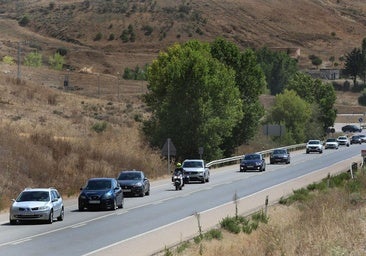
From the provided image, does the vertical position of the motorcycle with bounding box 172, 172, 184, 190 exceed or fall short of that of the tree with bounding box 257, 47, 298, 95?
it falls short

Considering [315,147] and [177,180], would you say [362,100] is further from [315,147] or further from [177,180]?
[177,180]

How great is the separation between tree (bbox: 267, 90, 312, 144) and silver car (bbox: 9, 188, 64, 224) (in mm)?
87009

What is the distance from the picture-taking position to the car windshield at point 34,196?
30172mm

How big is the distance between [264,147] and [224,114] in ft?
90.8

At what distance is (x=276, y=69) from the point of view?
185m

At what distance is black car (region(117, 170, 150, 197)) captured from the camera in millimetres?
44312

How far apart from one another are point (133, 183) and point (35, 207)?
1509cm

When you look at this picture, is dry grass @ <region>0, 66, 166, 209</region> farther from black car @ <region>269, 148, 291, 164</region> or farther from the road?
black car @ <region>269, 148, 291, 164</region>

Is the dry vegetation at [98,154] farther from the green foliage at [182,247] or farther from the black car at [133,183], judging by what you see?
the black car at [133,183]

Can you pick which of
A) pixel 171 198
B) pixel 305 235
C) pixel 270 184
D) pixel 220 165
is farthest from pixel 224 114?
pixel 305 235

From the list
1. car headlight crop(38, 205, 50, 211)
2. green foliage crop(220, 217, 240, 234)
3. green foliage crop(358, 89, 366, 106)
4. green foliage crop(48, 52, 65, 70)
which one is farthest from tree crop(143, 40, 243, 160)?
green foliage crop(358, 89, 366, 106)

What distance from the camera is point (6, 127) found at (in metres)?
53.2

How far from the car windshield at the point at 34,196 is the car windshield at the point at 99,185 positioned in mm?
5874

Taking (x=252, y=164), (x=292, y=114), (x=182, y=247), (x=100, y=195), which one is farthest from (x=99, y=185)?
(x=292, y=114)
